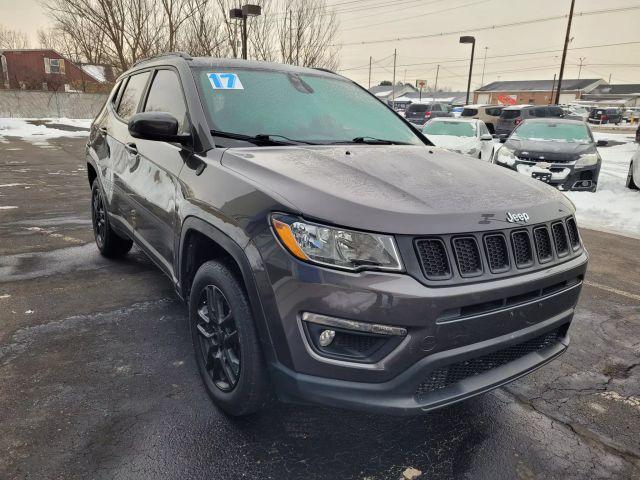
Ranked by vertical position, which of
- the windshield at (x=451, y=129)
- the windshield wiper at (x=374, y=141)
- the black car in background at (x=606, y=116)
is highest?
the windshield wiper at (x=374, y=141)

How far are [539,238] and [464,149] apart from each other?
8967 mm

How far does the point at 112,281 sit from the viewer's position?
4.32m

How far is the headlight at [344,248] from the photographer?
1.85 m

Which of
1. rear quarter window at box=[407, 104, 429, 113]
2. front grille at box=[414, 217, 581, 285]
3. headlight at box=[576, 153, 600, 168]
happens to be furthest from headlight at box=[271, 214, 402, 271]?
rear quarter window at box=[407, 104, 429, 113]

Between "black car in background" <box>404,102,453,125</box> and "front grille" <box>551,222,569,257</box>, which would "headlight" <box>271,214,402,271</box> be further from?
"black car in background" <box>404,102,453,125</box>

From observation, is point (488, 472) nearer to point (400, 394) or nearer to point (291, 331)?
point (400, 394)

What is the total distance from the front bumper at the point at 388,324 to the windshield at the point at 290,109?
3.57 ft

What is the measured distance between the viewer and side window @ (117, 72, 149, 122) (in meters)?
3.81

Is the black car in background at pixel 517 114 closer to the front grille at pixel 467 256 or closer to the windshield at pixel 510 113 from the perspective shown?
the windshield at pixel 510 113

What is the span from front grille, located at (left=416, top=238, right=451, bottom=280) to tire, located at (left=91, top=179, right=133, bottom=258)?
11.3 feet

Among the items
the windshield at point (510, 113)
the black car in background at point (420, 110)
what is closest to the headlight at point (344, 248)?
the windshield at point (510, 113)

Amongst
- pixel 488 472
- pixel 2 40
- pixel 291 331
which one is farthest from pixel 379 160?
pixel 2 40

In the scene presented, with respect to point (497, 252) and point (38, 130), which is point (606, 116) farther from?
point (497, 252)

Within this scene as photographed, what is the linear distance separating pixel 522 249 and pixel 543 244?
18 centimetres
